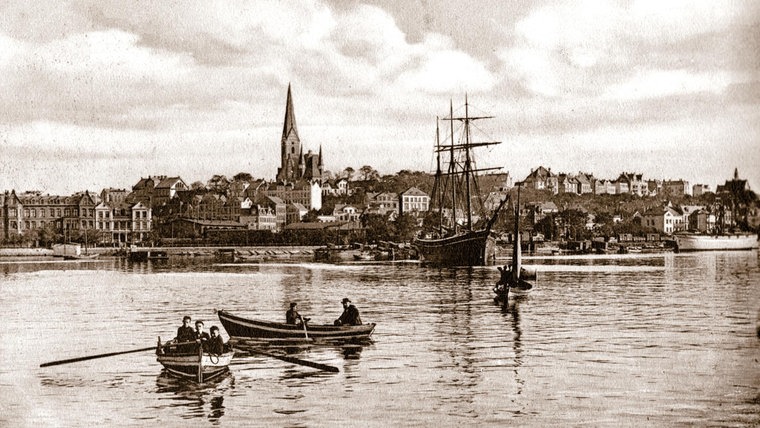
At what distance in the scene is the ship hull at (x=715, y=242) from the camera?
15250 centimetres

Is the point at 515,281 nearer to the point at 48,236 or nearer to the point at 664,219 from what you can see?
the point at 48,236

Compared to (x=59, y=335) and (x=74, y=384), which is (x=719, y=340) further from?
(x=59, y=335)

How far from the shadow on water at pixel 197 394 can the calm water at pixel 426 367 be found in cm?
5

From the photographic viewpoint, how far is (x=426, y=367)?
25141mm

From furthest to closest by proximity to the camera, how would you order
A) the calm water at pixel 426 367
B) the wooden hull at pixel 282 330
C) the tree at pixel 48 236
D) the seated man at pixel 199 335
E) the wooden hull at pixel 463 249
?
the tree at pixel 48 236 < the wooden hull at pixel 463 249 < the wooden hull at pixel 282 330 < the seated man at pixel 199 335 < the calm water at pixel 426 367

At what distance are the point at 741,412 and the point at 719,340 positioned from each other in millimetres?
11743

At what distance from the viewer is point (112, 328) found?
116ft

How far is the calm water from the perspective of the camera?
64.4 feet

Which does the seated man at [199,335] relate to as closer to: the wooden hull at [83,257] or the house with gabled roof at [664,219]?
the wooden hull at [83,257]

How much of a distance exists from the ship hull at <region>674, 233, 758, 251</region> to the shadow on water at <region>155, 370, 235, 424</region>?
140 m

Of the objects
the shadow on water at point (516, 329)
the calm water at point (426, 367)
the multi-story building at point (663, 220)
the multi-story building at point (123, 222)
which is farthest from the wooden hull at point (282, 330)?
the multi-story building at point (663, 220)

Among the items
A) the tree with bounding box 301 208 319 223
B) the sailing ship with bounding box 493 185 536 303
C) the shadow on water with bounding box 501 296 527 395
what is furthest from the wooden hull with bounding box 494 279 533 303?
the tree with bounding box 301 208 319 223

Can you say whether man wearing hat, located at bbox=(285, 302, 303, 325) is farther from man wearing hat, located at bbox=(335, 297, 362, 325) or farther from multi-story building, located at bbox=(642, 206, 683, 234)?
multi-story building, located at bbox=(642, 206, 683, 234)

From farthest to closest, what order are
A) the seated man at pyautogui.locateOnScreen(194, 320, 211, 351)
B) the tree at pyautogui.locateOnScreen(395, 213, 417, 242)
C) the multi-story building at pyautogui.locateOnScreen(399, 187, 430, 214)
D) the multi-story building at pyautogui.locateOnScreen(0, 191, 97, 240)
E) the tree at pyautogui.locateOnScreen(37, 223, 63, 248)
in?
the multi-story building at pyautogui.locateOnScreen(399, 187, 430, 214) < the multi-story building at pyautogui.locateOnScreen(0, 191, 97, 240) < the tree at pyautogui.locateOnScreen(37, 223, 63, 248) < the tree at pyautogui.locateOnScreen(395, 213, 417, 242) < the seated man at pyautogui.locateOnScreen(194, 320, 211, 351)
